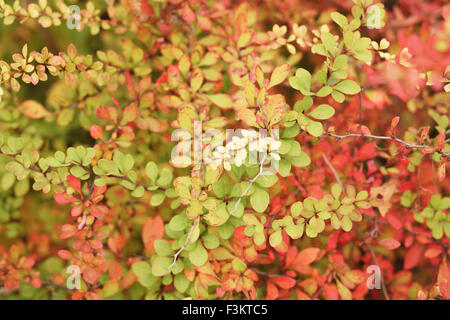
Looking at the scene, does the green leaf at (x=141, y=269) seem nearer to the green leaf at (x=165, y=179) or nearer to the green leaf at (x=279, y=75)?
the green leaf at (x=165, y=179)

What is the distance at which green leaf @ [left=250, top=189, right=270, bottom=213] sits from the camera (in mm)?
793

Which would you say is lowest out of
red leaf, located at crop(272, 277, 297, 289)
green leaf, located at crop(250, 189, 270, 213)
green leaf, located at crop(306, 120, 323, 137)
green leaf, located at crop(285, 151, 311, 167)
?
red leaf, located at crop(272, 277, 297, 289)

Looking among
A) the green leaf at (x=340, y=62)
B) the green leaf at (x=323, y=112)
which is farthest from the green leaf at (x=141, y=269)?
the green leaf at (x=340, y=62)

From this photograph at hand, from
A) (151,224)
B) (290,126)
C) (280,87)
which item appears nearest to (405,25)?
(280,87)

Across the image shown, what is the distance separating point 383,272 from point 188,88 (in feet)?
2.68

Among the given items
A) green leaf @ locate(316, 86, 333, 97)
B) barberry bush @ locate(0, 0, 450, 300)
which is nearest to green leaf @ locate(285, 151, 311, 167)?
barberry bush @ locate(0, 0, 450, 300)

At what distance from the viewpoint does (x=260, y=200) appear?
801mm

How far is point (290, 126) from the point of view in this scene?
81 centimetres

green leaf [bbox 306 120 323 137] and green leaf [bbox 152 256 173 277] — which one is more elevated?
green leaf [bbox 306 120 323 137]

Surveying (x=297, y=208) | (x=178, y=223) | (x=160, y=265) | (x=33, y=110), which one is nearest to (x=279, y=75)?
(x=297, y=208)

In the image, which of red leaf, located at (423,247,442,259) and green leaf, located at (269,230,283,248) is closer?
green leaf, located at (269,230,283,248)

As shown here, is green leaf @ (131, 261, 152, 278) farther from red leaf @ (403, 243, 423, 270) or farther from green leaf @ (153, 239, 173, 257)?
red leaf @ (403, 243, 423, 270)

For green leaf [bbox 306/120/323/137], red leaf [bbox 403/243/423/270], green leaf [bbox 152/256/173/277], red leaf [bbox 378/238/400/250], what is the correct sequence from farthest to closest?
red leaf [bbox 403/243/423/270] < red leaf [bbox 378/238/400/250] < green leaf [bbox 152/256/173/277] < green leaf [bbox 306/120/323/137]

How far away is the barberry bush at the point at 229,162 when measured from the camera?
82 centimetres
